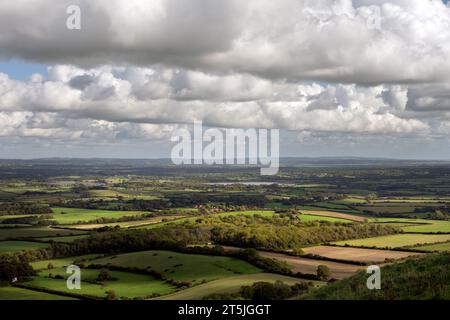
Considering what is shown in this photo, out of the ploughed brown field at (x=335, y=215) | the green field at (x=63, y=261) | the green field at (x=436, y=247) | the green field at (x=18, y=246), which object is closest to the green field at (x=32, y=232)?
the green field at (x=18, y=246)

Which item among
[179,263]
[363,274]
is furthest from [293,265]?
[363,274]

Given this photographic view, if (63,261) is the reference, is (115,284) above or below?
above

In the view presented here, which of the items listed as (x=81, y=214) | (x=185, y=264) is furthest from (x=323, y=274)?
(x=81, y=214)

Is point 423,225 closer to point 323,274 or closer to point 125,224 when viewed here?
point 323,274

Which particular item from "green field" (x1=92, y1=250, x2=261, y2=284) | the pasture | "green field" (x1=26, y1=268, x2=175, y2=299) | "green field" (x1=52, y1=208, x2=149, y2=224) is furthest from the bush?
"green field" (x1=52, y1=208, x2=149, y2=224)

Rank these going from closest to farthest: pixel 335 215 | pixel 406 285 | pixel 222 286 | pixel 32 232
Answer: pixel 406 285 → pixel 222 286 → pixel 32 232 → pixel 335 215

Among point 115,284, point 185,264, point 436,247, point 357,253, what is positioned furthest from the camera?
point 436,247
